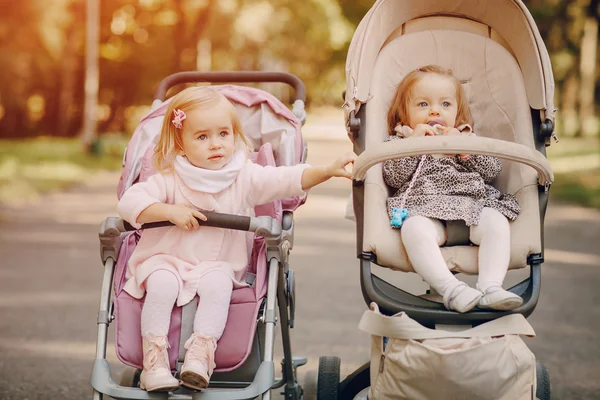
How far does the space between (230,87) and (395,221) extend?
128 centimetres

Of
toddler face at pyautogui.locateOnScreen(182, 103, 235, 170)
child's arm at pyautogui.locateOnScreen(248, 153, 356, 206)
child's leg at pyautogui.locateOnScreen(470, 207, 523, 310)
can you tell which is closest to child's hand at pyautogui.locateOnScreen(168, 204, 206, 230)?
toddler face at pyautogui.locateOnScreen(182, 103, 235, 170)

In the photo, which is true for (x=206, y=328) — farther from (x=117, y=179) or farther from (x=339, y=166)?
(x=117, y=179)

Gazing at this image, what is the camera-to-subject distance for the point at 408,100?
4.18 metres

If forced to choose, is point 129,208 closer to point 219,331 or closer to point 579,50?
point 219,331

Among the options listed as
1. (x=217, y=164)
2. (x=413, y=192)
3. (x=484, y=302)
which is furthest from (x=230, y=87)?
(x=484, y=302)

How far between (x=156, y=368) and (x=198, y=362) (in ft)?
0.53

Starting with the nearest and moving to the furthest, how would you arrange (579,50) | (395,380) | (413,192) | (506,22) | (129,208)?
(395,380)
(129,208)
(413,192)
(506,22)
(579,50)

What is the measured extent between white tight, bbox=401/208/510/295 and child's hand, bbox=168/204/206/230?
84 centimetres

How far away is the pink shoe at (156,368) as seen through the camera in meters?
3.27

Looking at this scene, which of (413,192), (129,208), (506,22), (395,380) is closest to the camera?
(395,380)

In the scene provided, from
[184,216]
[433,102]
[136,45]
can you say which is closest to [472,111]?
[433,102]

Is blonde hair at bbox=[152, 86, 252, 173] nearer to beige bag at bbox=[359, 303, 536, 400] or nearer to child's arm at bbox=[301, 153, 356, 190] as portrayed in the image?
child's arm at bbox=[301, 153, 356, 190]

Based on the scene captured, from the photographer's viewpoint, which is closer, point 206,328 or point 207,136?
point 206,328

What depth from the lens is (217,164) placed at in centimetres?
374
